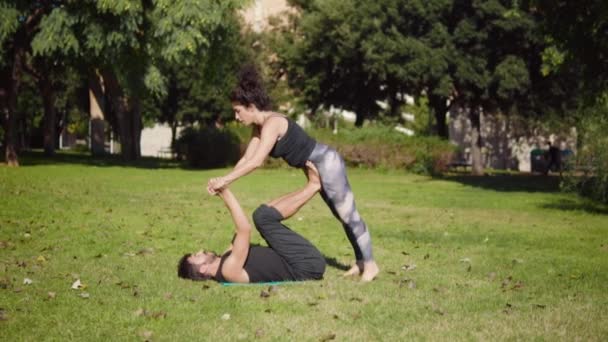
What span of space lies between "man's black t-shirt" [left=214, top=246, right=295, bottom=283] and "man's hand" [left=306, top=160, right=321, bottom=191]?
760 millimetres

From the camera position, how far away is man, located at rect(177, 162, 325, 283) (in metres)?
7.12

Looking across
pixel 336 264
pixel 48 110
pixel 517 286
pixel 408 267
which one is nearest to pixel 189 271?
pixel 336 264

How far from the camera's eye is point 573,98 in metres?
37.4

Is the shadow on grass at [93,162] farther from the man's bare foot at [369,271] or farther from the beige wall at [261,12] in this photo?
the man's bare foot at [369,271]

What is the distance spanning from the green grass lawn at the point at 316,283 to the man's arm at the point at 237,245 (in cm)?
17

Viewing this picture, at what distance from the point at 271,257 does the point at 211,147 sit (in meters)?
30.9

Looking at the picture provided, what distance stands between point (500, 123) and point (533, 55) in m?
16.7

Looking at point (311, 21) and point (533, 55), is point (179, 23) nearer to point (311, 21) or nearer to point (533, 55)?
point (311, 21)

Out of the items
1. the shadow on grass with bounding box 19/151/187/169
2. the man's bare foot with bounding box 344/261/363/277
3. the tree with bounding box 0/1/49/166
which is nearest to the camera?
the man's bare foot with bounding box 344/261/363/277

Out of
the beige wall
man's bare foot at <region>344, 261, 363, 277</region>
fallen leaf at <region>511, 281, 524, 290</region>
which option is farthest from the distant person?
man's bare foot at <region>344, 261, 363, 277</region>

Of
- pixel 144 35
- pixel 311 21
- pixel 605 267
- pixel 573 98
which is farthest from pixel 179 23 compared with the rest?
pixel 605 267

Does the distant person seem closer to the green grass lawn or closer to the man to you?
the green grass lawn

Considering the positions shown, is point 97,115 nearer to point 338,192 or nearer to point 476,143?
point 476,143

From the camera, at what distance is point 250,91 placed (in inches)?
281
